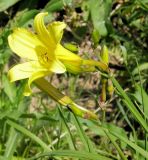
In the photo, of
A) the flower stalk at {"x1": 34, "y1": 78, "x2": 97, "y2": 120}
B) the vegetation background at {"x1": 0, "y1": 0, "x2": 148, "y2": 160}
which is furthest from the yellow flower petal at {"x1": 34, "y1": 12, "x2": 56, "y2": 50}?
the vegetation background at {"x1": 0, "y1": 0, "x2": 148, "y2": 160}

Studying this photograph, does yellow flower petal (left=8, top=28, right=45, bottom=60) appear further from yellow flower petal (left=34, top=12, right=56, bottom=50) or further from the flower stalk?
the flower stalk

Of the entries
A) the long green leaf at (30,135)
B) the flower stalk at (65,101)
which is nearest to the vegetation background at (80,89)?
the long green leaf at (30,135)

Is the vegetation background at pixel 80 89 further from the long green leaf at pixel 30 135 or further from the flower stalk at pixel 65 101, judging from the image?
the flower stalk at pixel 65 101

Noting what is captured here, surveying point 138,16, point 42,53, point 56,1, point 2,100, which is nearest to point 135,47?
point 138,16

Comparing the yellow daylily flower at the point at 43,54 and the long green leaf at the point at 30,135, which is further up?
the yellow daylily flower at the point at 43,54

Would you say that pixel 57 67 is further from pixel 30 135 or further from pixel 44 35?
pixel 30 135

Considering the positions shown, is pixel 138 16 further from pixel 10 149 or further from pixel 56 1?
pixel 10 149
